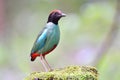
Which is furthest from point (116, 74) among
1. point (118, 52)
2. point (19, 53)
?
point (19, 53)

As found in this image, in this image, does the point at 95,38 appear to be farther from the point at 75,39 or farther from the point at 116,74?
the point at 116,74

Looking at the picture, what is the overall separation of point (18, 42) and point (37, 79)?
741 cm

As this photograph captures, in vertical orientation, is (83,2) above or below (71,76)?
above

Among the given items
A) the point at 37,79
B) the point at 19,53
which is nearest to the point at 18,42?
the point at 19,53

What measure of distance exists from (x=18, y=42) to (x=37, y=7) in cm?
155

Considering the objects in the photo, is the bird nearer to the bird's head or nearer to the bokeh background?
the bird's head

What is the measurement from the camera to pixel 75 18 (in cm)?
1061

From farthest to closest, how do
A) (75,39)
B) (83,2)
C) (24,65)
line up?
(83,2) → (75,39) → (24,65)

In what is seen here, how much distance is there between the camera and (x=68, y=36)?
12141 millimetres

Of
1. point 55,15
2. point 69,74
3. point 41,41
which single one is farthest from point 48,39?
point 69,74

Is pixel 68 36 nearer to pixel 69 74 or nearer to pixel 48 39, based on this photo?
pixel 48 39

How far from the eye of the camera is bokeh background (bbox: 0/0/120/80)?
33.7 ft

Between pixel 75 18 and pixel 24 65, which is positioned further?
pixel 24 65

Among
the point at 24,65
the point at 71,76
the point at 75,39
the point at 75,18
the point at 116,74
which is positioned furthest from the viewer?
the point at 75,39
